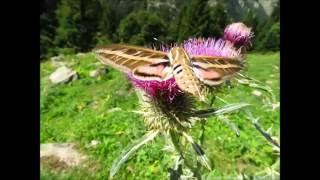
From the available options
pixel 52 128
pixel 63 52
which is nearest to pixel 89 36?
pixel 63 52

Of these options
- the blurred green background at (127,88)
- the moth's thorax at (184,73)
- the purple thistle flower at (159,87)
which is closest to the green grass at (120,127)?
the blurred green background at (127,88)

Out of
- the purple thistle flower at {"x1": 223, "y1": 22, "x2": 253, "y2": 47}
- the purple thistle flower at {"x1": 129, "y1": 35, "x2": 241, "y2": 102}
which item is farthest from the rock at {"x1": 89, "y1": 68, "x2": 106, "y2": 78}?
the purple thistle flower at {"x1": 129, "y1": 35, "x2": 241, "y2": 102}

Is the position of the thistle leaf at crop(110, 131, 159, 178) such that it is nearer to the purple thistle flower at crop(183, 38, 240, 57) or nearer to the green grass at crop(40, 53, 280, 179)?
the purple thistle flower at crop(183, 38, 240, 57)

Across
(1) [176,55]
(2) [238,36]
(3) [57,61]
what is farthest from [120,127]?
(1) [176,55]

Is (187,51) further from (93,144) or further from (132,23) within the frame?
(132,23)

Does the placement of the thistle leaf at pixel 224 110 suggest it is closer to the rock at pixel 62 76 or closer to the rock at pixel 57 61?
the rock at pixel 62 76
